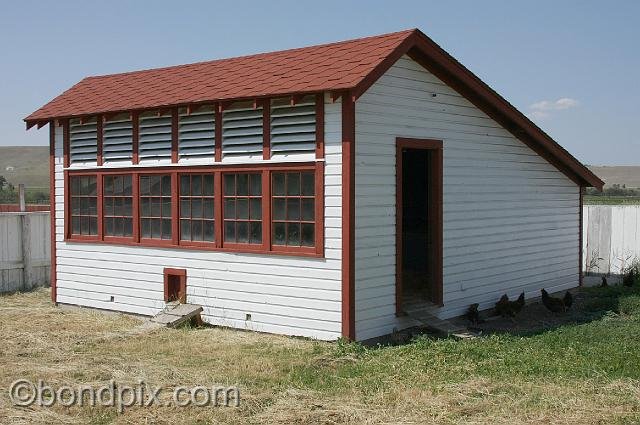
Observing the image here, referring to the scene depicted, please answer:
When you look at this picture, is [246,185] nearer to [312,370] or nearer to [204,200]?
[204,200]

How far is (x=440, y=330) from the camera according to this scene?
460 inches

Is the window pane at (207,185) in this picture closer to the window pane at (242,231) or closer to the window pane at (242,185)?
the window pane at (242,185)

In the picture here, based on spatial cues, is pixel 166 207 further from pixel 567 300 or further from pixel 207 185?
pixel 567 300

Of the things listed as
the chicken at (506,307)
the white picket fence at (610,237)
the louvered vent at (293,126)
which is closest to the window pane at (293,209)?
the louvered vent at (293,126)

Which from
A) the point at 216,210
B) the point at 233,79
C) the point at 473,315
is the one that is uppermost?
the point at 233,79

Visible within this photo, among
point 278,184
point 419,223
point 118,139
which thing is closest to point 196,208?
point 278,184

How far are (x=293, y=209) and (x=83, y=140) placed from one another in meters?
5.45

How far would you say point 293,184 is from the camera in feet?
37.6

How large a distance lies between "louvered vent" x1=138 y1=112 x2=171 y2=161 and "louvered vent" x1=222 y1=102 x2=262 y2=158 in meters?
1.43

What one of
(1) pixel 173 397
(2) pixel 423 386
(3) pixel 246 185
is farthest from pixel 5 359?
(2) pixel 423 386

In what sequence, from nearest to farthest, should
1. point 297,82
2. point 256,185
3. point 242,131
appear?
point 297,82, point 256,185, point 242,131

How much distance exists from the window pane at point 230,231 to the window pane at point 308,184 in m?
1.61

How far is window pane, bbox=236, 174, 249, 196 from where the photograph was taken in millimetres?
12094

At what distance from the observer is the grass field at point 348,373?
24.9 ft
